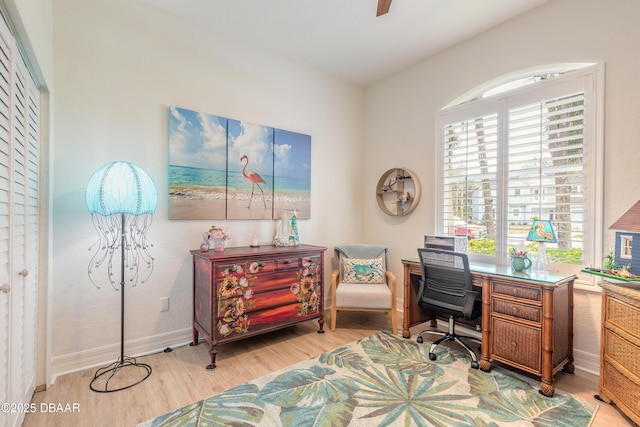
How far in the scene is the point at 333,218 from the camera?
391 cm

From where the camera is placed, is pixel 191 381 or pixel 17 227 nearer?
pixel 17 227

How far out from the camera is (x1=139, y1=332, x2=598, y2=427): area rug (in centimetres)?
177

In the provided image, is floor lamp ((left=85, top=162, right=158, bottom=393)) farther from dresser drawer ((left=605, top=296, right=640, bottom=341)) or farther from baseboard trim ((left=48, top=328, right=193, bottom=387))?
dresser drawer ((left=605, top=296, right=640, bottom=341))

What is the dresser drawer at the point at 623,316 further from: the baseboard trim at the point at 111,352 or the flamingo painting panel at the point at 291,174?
the baseboard trim at the point at 111,352

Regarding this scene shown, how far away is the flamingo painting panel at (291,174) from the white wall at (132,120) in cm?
22

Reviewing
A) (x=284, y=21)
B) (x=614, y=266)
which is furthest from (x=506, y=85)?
(x=284, y=21)

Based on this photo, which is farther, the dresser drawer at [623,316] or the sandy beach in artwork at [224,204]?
the sandy beach in artwork at [224,204]

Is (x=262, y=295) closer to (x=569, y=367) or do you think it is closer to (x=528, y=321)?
(x=528, y=321)

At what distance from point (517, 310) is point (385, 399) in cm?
119

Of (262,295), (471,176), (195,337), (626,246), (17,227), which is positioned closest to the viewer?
(17,227)

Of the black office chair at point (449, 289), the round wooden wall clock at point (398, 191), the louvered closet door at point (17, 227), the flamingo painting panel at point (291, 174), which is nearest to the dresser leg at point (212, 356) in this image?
the louvered closet door at point (17, 227)

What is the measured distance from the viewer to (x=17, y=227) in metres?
1.58

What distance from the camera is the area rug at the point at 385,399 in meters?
1.77

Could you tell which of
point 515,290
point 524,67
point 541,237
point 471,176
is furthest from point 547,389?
point 524,67
